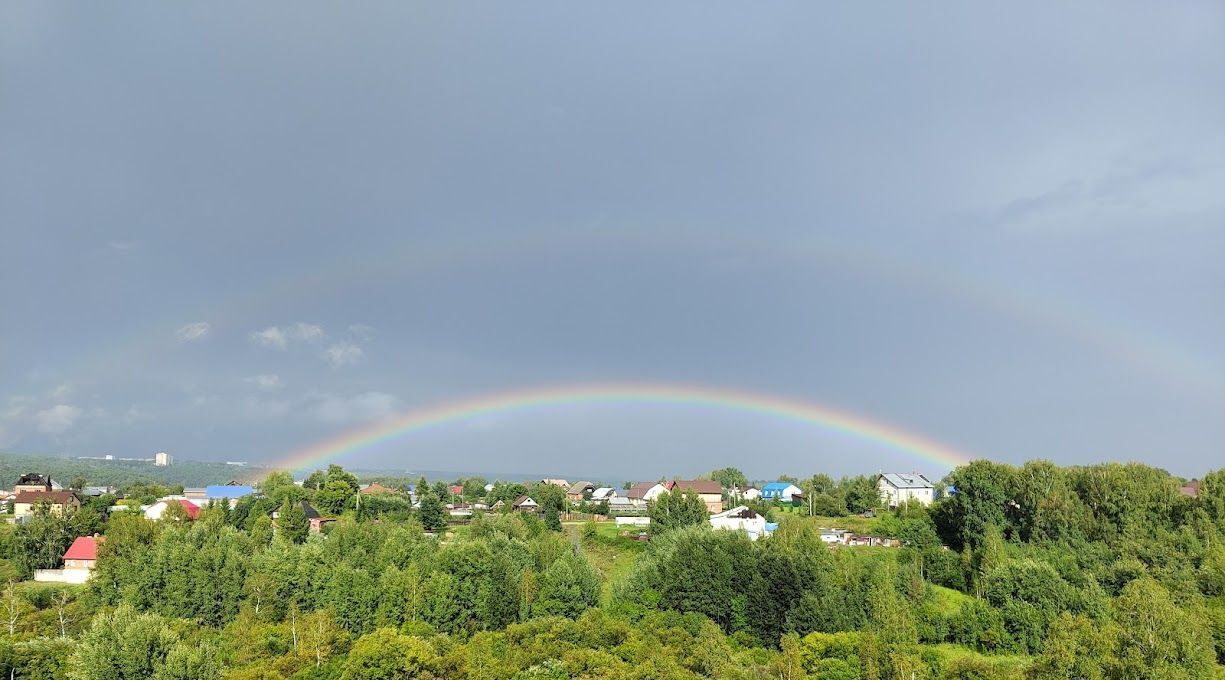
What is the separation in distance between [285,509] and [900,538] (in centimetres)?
5449

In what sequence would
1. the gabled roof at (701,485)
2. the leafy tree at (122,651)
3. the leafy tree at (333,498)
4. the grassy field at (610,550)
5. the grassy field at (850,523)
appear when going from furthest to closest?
1. the gabled roof at (701,485)
2. the leafy tree at (333,498)
3. the grassy field at (850,523)
4. the grassy field at (610,550)
5. the leafy tree at (122,651)

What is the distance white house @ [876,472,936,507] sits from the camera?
333ft

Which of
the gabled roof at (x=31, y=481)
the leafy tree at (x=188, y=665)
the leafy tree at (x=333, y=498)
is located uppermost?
the gabled roof at (x=31, y=481)

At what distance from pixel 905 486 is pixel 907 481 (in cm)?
323

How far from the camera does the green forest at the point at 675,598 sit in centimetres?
2720

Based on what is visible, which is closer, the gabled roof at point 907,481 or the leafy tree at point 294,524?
the leafy tree at point 294,524

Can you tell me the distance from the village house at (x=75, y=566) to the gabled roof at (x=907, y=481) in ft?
312

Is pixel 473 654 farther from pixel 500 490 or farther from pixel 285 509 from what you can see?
pixel 500 490

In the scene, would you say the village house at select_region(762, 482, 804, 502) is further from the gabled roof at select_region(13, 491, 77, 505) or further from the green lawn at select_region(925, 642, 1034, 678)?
the gabled roof at select_region(13, 491, 77, 505)

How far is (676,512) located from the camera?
6006 centimetres

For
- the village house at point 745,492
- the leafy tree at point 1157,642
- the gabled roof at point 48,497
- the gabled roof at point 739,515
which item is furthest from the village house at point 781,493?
the gabled roof at point 48,497

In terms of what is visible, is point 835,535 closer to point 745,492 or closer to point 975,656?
point 975,656

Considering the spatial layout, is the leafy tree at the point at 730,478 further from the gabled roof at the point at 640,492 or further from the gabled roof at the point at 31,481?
the gabled roof at the point at 31,481

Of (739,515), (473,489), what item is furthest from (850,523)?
(473,489)
